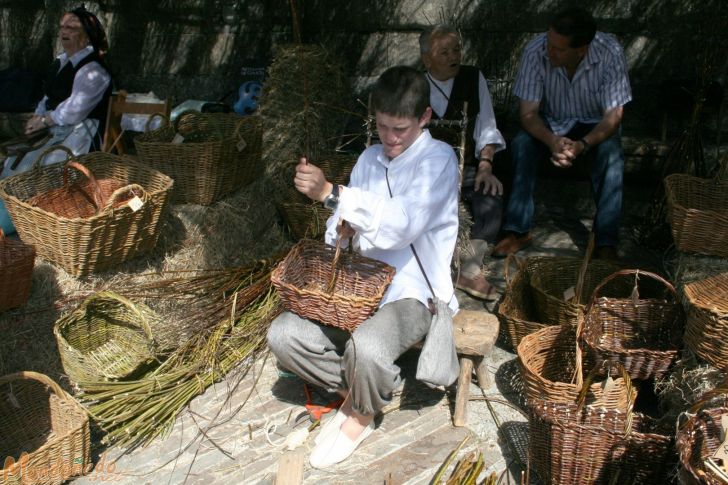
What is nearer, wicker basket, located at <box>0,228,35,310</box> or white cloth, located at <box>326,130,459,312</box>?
white cloth, located at <box>326,130,459,312</box>

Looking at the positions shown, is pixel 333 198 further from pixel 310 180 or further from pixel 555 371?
pixel 555 371

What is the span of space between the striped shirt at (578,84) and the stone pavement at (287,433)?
182 cm

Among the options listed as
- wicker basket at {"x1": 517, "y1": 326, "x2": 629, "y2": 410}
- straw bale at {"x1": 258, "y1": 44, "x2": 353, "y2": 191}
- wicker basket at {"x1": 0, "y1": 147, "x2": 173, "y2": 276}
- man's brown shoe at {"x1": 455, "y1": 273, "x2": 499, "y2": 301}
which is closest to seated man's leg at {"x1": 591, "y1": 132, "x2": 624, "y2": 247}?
man's brown shoe at {"x1": 455, "y1": 273, "x2": 499, "y2": 301}

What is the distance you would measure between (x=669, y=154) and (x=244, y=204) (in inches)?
119

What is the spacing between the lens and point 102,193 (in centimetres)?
505

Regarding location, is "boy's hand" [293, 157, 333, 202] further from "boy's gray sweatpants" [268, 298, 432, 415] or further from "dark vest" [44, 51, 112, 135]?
"dark vest" [44, 51, 112, 135]

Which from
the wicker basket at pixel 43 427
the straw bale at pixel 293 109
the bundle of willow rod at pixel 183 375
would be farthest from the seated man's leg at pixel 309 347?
the straw bale at pixel 293 109

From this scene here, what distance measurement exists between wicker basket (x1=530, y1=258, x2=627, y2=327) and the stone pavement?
35 centimetres

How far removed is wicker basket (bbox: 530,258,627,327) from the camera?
13.7ft

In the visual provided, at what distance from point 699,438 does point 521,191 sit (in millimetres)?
2661

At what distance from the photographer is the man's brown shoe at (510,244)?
516cm

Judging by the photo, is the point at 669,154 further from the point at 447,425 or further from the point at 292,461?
the point at 292,461

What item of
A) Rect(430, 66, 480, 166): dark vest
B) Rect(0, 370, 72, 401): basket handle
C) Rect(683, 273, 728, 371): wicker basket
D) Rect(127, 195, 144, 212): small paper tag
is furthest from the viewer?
Rect(430, 66, 480, 166): dark vest

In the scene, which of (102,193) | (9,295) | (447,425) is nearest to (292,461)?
(447,425)
